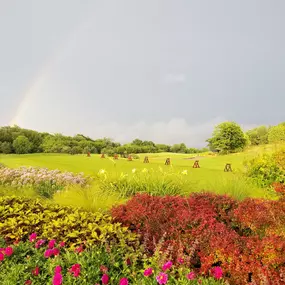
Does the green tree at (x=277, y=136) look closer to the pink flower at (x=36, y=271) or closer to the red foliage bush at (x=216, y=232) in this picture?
the red foliage bush at (x=216, y=232)

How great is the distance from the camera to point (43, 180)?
10797 millimetres

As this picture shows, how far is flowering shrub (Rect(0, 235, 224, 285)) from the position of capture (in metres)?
3.45

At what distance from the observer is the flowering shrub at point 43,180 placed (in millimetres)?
10422

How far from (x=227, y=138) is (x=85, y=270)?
29.2m

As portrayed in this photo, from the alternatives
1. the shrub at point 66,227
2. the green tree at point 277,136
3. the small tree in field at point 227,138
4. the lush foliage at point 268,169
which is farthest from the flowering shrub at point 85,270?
the small tree in field at point 227,138

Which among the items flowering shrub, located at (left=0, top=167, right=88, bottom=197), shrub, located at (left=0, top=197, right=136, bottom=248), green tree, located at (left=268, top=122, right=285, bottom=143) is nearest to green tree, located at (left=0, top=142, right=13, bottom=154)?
flowering shrub, located at (left=0, top=167, right=88, bottom=197)

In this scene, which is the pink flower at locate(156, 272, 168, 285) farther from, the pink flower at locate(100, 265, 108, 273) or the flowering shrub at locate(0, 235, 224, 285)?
the pink flower at locate(100, 265, 108, 273)

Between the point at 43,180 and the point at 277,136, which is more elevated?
the point at 277,136

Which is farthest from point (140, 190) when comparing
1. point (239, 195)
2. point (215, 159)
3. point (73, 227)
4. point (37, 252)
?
point (215, 159)

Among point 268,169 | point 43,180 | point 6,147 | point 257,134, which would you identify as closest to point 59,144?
point 6,147

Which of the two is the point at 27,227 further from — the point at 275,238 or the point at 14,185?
the point at 14,185

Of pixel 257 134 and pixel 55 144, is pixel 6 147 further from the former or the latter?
pixel 257 134

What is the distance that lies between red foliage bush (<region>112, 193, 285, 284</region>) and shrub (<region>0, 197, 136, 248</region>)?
0.34 meters

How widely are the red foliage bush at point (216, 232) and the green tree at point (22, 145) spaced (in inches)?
668
